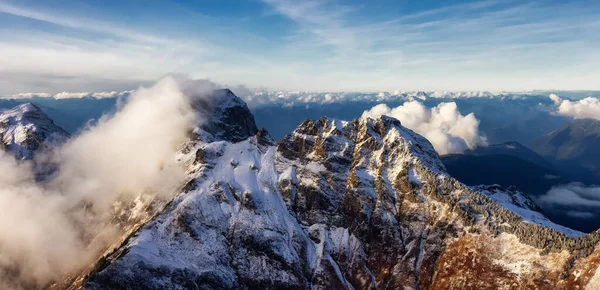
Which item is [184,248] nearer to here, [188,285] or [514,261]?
[188,285]

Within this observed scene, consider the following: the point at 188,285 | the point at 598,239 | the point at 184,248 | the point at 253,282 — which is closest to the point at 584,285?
the point at 598,239

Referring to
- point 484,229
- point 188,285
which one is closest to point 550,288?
point 484,229

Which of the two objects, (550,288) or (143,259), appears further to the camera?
(143,259)

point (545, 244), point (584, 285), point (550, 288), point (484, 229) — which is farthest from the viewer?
point (484, 229)

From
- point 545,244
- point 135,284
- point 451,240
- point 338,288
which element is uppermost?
point 545,244

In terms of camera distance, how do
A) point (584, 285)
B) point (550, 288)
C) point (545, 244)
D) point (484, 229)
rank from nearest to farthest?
point (584, 285)
point (550, 288)
point (545, 244)
point (484, 229)

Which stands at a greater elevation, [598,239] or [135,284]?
[598,239]

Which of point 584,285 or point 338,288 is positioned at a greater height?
point 584,285

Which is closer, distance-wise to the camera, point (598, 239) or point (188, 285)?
point (598, 239)

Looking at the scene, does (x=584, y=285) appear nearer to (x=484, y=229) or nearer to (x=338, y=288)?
(x=484, y=229)
